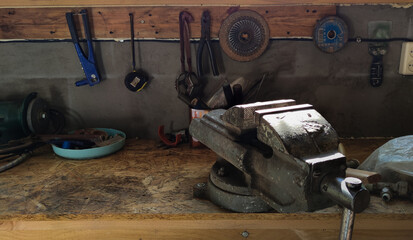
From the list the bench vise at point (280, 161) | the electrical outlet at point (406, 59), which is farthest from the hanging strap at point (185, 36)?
the electrical outlet at point (406, 59)

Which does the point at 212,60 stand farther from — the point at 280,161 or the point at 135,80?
the point at 280,161

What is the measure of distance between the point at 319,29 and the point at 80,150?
1161 millimetres

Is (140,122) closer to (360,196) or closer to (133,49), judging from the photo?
(133,49)

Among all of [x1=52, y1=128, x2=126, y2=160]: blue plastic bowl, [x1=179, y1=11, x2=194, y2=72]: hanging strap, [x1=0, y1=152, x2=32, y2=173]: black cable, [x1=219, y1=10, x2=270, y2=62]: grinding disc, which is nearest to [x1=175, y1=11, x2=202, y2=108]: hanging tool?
[x1=179, y1=11, x2=194, y2=72]: hanging strap

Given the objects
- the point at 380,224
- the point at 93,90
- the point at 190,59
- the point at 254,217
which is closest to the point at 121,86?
the point at 93,90

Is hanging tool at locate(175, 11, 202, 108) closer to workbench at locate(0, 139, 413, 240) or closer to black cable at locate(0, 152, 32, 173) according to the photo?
workbench at locate(0, 139, 413, 240)

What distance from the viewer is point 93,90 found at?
61.9 inches

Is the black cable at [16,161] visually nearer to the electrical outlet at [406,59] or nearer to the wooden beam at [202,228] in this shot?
the wooden beam at [202,228]

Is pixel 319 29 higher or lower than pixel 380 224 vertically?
A: higher

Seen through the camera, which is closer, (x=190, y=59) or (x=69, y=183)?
(x=69, y=183)

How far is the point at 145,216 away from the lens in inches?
38.4

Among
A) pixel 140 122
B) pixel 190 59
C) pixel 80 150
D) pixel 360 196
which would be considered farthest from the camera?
pixel 140 122

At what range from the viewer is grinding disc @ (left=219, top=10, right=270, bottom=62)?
1431 mm

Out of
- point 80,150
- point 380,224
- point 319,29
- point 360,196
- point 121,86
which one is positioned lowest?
point 380,224
